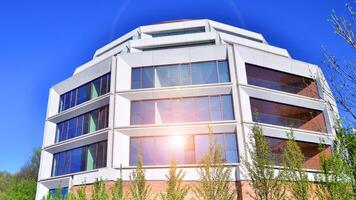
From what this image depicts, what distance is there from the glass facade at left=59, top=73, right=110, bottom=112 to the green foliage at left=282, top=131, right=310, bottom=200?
619 inches

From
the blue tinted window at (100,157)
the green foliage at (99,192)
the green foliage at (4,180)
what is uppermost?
the green foliage at (4,180)

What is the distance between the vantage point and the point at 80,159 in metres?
24.3

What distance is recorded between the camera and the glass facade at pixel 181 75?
2341 cm

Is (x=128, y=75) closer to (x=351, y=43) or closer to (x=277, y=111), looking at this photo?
(x=277, y=111)

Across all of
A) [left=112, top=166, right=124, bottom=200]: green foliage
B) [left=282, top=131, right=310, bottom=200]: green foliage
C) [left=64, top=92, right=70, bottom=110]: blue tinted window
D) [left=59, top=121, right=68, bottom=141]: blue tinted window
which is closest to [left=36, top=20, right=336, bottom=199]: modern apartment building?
[left=59, top=121, right=68, bottom=141]: blue tinted window

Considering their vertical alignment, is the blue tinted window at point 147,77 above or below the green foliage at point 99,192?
above

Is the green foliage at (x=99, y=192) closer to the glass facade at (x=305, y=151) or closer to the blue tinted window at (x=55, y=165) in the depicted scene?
the blue tinted window at (x=55, y=165)

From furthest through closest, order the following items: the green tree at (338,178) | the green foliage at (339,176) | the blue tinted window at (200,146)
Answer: the blue tinted window at (200,146)
the green tree at (338,178)
the green foliage at (339,176)

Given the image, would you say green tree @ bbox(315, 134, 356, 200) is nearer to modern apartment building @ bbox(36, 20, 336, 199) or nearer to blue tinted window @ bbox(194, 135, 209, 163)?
modern apartment building @ bbox(36, 20, 336, 199)

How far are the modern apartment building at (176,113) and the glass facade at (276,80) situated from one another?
0.31ft

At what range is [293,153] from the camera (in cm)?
1719

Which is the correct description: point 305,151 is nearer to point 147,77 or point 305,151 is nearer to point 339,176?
point 339,176

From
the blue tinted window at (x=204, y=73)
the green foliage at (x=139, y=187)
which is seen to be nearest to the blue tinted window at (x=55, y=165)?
the green foliage at (x=139, y=187)

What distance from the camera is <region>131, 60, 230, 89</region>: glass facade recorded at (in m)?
23.4
